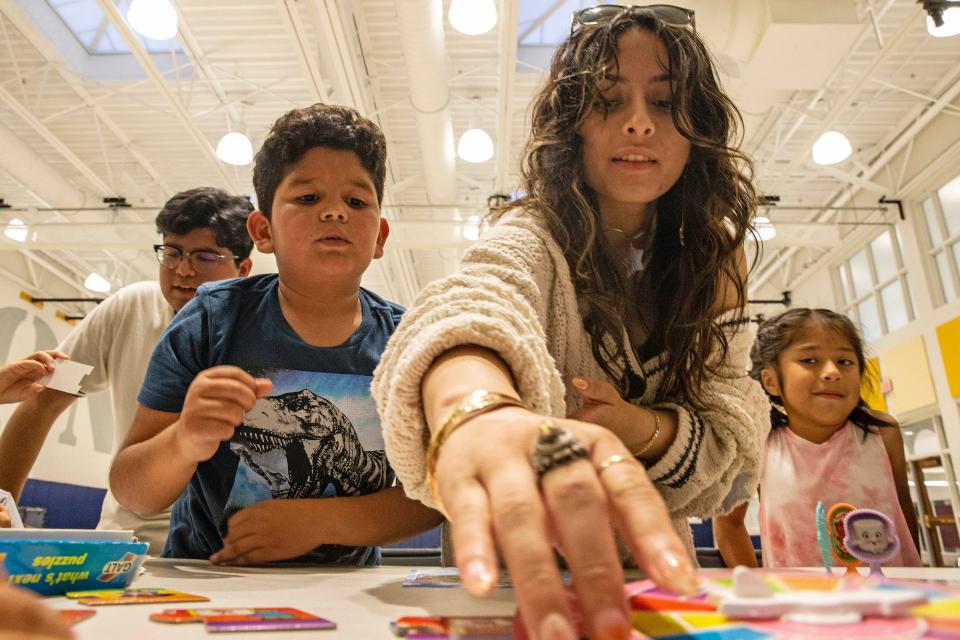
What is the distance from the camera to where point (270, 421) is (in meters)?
1.17

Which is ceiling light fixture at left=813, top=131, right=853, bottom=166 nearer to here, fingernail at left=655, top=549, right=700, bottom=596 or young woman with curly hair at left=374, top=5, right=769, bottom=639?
young woman with curly hair at left=374, top=5, right=769, bottom=639

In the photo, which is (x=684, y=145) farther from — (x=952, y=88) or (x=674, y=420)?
(x=952, y=88)

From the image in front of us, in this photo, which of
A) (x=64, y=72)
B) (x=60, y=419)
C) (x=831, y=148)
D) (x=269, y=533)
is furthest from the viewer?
(x=60, y=419)

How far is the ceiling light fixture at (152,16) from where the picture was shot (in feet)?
12.6

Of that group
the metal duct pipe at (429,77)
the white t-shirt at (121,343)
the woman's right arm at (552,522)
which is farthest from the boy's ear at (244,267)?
the metal duct pipe at (429,77)

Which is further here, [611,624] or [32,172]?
[32,172]

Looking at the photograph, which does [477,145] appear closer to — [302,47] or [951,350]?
[302,47]

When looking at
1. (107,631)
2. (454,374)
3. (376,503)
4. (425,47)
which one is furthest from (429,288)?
(425,47)

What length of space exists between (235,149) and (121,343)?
12.0ft

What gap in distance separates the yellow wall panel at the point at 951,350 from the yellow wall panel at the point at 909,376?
0.31m

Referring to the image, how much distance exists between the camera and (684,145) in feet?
3.51

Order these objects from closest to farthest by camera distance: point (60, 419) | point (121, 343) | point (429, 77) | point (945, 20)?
1. point (121, 343)
2. point (945, 20)
3. point (429, 77)
4. point (60, 419)

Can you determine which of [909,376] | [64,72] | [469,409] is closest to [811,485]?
[469,409]

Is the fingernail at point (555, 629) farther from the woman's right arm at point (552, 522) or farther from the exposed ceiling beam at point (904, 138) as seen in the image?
the exposed ceiling beam at point (904, 138)
